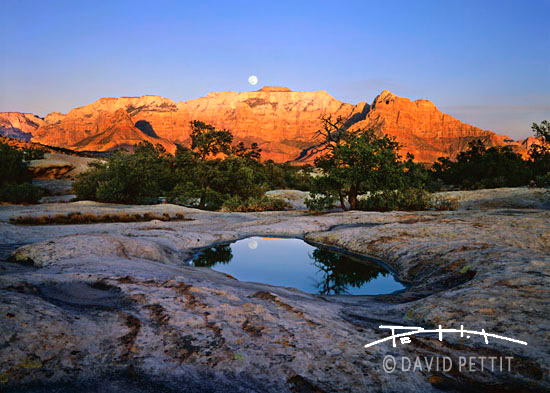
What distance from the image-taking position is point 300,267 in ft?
38.0

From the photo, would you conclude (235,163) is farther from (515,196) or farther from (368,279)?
(368,279)

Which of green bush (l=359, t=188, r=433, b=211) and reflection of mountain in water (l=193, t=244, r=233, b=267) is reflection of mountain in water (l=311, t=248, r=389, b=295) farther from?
green bush (l=359, t=188, r=433, b=211)

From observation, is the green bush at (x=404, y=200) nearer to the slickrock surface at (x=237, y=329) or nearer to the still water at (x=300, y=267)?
the still water at (x=300, y=267)

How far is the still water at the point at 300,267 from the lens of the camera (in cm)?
957

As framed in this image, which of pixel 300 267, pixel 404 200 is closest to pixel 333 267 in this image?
pixel 300 267

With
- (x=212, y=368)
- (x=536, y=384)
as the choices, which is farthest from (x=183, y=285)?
(x=536, y=384)

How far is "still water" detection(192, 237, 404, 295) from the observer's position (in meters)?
9.57

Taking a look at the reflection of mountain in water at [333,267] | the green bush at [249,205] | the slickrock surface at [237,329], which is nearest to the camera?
the slickrock surface at [237,329]

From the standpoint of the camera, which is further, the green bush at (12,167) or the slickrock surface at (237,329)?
the green bush at (12,167)

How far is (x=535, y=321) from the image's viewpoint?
4766 mm

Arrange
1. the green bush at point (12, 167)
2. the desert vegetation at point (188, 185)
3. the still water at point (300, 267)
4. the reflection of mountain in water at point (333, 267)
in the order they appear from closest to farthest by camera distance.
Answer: the still water at point (300, 267)
the reflection of mountain in water at point (333, 267)
the desert vegetation at point (188, 185)
the green bush at point (12, 167)

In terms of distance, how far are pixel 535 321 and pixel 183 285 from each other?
5384 mm
